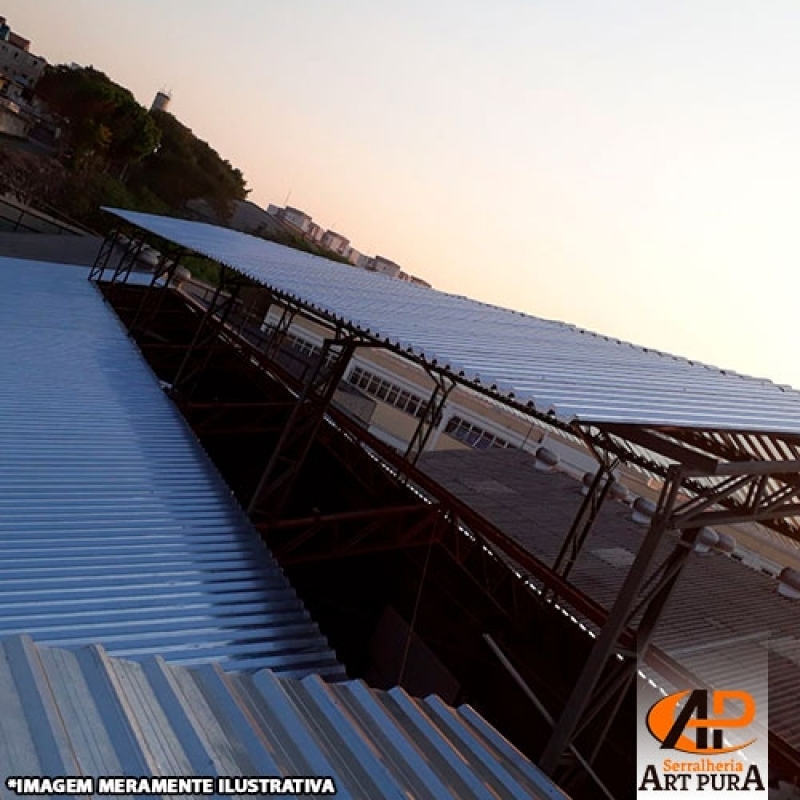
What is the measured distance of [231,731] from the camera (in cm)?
370

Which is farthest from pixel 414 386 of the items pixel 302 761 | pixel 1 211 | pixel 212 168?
pixel 212 168

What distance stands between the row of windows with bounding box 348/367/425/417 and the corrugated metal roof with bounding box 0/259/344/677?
24656 millimetres

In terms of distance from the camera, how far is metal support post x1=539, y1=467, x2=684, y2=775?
5.11 meters

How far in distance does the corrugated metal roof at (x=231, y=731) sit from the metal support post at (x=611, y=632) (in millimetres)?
620

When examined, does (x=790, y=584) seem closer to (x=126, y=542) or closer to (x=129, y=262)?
(x=126, y=542)

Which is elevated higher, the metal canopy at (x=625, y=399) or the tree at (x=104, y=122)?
the tree at (x=104, y=122)

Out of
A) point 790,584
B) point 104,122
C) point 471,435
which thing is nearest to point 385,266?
point 104,122

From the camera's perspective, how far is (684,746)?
6.43 m

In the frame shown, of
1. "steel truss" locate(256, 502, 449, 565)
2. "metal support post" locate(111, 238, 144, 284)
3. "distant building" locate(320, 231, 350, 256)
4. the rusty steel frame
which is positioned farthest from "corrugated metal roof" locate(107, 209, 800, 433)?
"distant building" locate(320, 231, 350, 256)

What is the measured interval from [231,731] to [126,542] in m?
3.71

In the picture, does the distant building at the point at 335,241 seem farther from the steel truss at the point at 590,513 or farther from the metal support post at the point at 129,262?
the steel truss at the point at 590,513

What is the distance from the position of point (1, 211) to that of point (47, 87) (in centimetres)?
3754

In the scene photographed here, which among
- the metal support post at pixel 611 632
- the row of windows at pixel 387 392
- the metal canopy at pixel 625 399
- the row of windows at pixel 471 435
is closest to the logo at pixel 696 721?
the metal support post at pixel 611 632

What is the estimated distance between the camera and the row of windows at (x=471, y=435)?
34.2 metres
